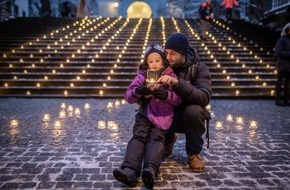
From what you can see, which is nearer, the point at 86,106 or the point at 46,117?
the point at 46,117

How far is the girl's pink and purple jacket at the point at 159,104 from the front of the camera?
384 centimetres

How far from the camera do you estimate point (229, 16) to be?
20.5 meters

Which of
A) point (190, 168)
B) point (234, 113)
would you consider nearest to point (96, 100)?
point (234, 113)

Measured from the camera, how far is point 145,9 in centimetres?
5269

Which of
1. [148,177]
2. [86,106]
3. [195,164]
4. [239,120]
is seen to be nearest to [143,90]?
[148,177]

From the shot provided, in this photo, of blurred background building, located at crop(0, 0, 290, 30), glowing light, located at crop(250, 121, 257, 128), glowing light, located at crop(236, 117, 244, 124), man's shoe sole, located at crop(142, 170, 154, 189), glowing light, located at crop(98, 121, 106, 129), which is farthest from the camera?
blurred background building, located at crop(0, 0, 290, 30)

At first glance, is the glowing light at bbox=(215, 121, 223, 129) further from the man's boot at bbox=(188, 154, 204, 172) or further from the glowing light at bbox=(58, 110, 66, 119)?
the glowing light at bbox=(58, 110, 66, 119)

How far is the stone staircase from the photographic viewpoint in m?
10.4

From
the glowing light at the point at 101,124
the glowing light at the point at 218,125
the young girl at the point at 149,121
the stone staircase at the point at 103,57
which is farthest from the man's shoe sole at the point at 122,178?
the stone staircase at the point at 103,57

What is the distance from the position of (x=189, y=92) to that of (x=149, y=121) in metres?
0.60

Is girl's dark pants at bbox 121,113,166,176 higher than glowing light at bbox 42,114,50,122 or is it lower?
higher

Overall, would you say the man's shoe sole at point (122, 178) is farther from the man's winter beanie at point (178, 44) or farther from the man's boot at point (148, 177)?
the man's winter beanie at point (178, 44)

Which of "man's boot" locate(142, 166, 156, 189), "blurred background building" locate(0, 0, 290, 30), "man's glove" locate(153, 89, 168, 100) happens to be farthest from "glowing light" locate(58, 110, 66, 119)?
"blurred background building" locate(0, 0, 290, 30)

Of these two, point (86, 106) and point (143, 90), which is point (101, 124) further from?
point (143, 90)
